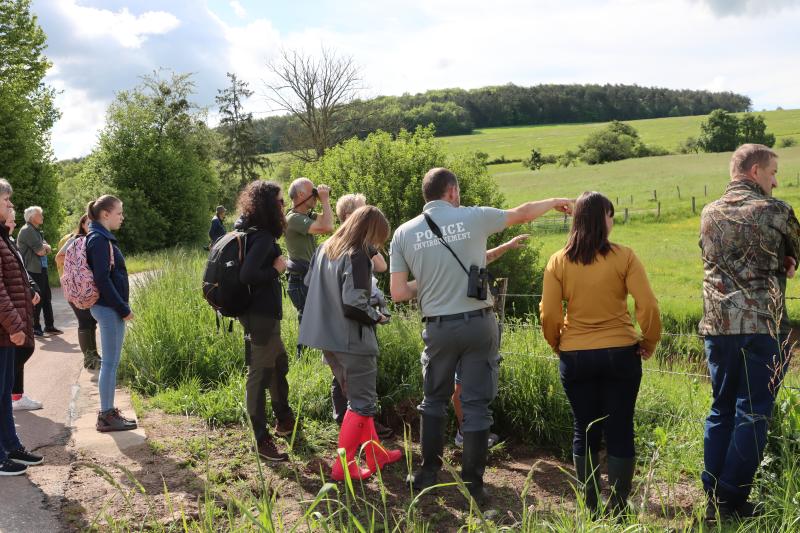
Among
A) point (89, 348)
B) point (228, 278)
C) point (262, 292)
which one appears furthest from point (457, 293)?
point (89, 348)

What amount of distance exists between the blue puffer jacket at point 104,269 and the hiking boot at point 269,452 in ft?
5.52

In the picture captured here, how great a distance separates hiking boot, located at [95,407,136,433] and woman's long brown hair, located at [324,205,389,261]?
100 inches

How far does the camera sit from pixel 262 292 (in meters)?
5.08

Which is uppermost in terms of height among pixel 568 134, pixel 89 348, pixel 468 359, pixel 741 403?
pixel 568 134

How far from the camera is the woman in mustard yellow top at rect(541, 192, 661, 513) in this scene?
383cm

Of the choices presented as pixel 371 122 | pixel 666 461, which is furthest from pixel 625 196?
pixel 666 461

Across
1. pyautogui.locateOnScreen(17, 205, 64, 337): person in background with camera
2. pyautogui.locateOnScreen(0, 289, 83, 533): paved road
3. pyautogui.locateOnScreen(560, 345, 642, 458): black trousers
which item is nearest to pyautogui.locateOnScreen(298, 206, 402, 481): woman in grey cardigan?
pyautogui.locateOnScreen(560, 345, 642, 458): black trousers

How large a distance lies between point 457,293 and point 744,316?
5.34ft

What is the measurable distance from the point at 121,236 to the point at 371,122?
1275 cm

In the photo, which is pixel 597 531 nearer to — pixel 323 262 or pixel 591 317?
pixel 591 317

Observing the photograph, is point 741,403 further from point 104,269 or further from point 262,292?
point 104,269

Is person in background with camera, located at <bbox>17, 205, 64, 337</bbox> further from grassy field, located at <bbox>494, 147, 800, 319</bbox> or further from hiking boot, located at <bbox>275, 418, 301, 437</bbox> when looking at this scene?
grassy field, located at <bbox>494, 147, 800, 319</bbox>

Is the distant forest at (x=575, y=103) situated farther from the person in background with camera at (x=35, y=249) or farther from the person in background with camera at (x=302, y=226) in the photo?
the person in background with camera at (x=302, y=226)

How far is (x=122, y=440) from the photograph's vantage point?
5488mm
